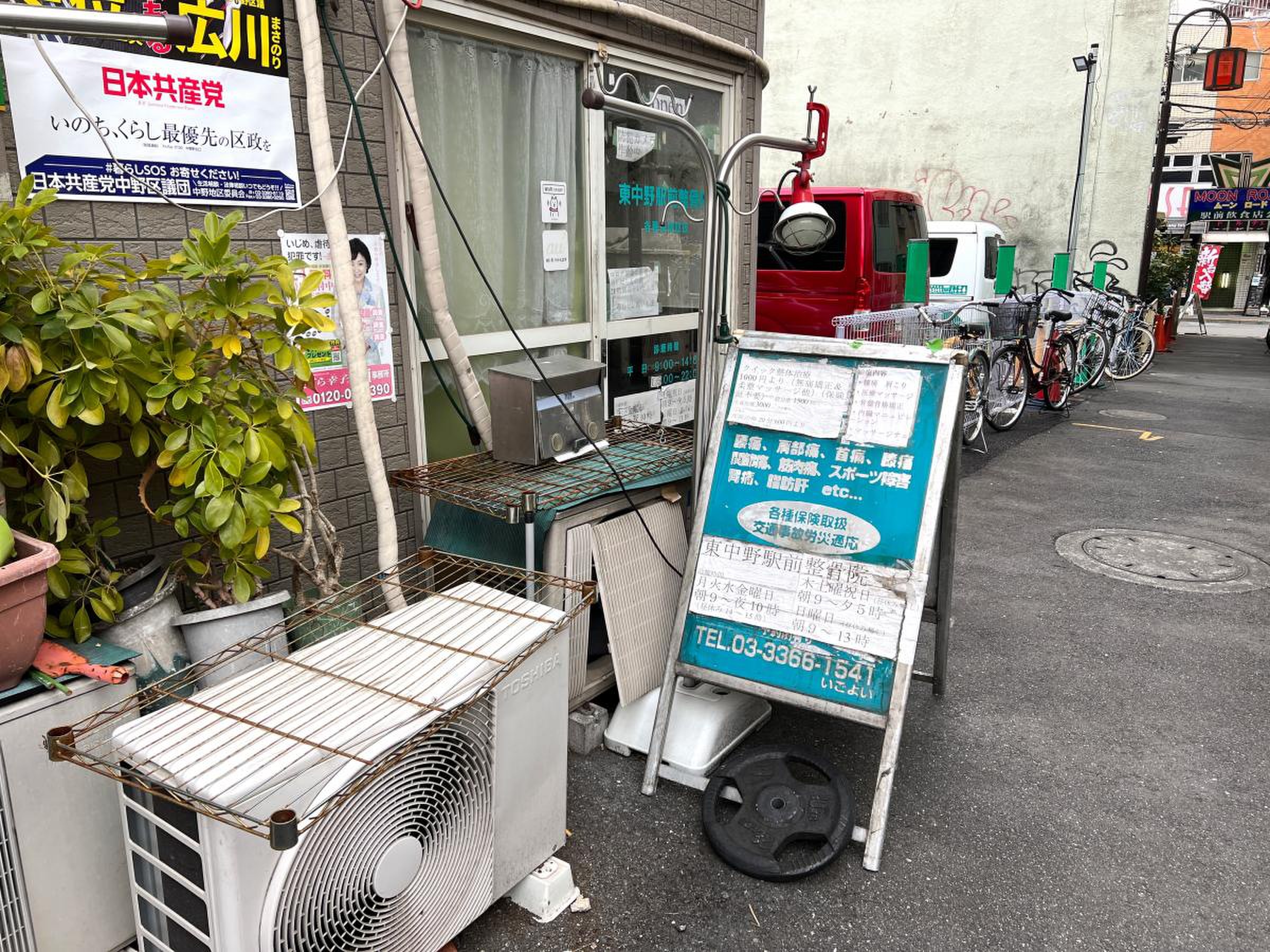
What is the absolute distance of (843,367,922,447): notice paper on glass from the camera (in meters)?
2.89

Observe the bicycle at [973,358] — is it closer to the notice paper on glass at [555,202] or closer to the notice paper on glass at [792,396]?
the notice paper on glass at [555,202]

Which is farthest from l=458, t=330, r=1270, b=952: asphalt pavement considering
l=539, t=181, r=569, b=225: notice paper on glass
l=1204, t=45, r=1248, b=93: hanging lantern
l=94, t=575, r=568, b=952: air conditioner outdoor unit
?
l=1204, t=45, r=1248, b=93: hanging lantern

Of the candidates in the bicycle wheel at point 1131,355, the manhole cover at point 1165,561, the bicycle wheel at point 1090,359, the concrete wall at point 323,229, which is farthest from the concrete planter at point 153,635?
the bicycle wheel at point 1131,355

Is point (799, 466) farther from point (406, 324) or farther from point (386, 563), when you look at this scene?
point (406, 324)

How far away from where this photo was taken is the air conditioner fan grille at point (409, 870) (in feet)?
5.94

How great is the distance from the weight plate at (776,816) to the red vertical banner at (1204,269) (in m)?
24.6

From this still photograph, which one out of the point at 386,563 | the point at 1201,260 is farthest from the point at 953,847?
the point at 1201,260

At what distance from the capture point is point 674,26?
462 centimetres

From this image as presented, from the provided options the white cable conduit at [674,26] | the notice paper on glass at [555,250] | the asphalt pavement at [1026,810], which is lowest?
the asphalt pavement at [1026,810]

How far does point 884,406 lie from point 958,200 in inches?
616

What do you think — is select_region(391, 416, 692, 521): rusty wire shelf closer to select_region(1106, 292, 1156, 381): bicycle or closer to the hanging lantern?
select_region(1106, 292, 1156, 381): bicycle

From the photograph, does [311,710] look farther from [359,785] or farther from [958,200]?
[958,200]

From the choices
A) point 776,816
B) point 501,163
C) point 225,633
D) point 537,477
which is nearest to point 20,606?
point 225,633

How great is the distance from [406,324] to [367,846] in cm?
222
